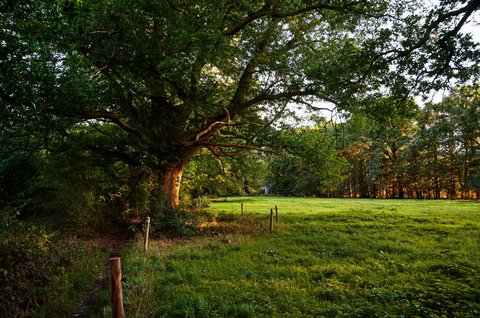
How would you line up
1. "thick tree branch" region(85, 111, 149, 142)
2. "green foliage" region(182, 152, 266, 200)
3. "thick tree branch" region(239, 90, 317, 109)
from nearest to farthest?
"thick tree branch" region(85, 111, 149, 142) → "thick tree branch" region(239, 90, 317, 109) → "green foliage" region(182, 152, 266, 200)

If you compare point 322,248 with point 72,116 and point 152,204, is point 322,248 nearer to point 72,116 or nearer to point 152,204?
point 152,204

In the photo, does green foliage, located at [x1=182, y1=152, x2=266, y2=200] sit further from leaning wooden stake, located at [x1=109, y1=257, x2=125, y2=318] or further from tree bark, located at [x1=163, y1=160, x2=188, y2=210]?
leaning wooden stake, located at [x1=109, y1=257, x2=125, y2=318]

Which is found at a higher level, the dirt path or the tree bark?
the tree bark

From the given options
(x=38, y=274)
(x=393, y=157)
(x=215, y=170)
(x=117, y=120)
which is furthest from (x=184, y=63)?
(x=393, y=157)

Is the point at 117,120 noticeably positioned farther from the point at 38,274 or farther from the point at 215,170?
the point at 215,170

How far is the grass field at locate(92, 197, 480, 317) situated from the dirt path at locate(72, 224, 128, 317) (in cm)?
48

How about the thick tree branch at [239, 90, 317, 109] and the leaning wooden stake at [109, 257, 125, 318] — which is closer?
the leaning wooden stake at [109, 257, 125, 318]

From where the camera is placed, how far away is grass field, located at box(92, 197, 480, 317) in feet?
19.5

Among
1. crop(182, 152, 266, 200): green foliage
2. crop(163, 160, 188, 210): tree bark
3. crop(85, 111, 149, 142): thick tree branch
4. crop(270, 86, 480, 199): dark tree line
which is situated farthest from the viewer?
crop(182, 152, 266, 200): green foliage

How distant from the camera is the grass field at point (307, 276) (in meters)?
5.95

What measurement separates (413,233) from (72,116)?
16858mm

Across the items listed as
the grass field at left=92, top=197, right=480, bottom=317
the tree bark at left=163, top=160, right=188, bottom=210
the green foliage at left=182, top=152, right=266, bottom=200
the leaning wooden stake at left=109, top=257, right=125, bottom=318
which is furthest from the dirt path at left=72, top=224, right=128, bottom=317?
the green foliage at left=182, top=152, right=266, bottom=200

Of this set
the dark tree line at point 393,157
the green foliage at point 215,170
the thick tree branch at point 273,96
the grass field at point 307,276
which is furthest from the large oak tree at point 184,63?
the grass field at point 307,276

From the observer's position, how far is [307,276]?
8.12 metres
